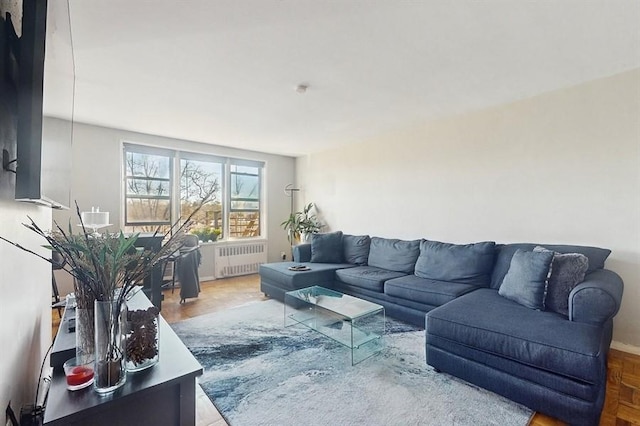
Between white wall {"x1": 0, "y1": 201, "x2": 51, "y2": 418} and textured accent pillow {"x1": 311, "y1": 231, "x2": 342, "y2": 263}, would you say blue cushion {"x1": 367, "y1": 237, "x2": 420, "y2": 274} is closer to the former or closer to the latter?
textured accent pillow {"x1": 311, "y1": 231, "x2": 342, "y2": 263}

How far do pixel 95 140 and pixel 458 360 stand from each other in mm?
4875

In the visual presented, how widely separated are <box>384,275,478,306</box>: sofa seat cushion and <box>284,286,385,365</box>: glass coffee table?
358mm

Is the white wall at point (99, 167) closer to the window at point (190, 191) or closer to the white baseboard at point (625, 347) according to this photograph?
the window at point (190, 191)

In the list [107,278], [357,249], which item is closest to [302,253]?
[357,249]

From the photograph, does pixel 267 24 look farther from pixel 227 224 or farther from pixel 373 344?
pixel 227 224

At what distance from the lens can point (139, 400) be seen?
3.13 ft

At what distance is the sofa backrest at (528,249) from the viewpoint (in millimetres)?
2360

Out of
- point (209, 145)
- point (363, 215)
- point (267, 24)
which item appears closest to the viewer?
point (267, 24)

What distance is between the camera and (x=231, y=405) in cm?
176

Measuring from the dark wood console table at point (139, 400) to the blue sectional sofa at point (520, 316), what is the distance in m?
1.66

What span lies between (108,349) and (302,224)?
4535 millimetres

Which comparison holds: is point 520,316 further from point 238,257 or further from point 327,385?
point 238,257

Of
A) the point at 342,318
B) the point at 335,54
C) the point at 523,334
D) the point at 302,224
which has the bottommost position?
the point at 342,318

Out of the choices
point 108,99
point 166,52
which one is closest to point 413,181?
point 166,52
